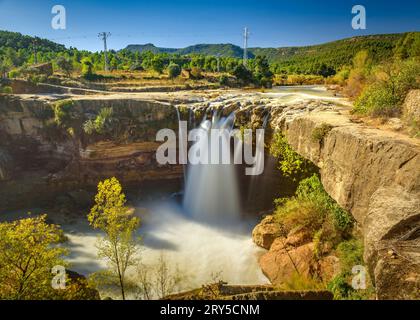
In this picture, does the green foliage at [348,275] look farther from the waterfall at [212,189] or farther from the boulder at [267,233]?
the waterfall at [212,189]

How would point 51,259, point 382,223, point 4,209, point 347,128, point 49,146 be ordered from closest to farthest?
point 382,223 < point 51,259 < point 347,128 < point 4,209 < point 49,146

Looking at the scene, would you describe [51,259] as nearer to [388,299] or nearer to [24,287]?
[24,287]

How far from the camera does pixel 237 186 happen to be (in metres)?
28.9

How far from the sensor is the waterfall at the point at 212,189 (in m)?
27.0

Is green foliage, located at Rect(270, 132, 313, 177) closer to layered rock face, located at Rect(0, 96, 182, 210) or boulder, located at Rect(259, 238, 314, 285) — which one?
boulder, located at Rect(259, 238, 314, 285)

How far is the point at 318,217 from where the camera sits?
18.9 m

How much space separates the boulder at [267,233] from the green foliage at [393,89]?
901 centimetres

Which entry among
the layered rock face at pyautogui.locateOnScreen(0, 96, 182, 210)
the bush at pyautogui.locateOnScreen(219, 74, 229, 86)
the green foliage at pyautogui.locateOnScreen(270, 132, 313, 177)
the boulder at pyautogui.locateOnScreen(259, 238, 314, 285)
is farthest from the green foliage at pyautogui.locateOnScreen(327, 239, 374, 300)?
the bush at pyautogui.locateOnScreen(219, 74, 229, 86)

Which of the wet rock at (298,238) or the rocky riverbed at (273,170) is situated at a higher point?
the rocky riverbed at (273,170)

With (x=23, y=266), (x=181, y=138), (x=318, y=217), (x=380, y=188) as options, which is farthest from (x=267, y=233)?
(x=23, y=266)

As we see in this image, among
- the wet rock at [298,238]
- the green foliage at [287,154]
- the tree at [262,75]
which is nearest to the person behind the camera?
the wet rock at [298,238]

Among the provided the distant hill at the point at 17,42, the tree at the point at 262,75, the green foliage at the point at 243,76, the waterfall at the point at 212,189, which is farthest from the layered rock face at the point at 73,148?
the distant hill at the point at 17,42
